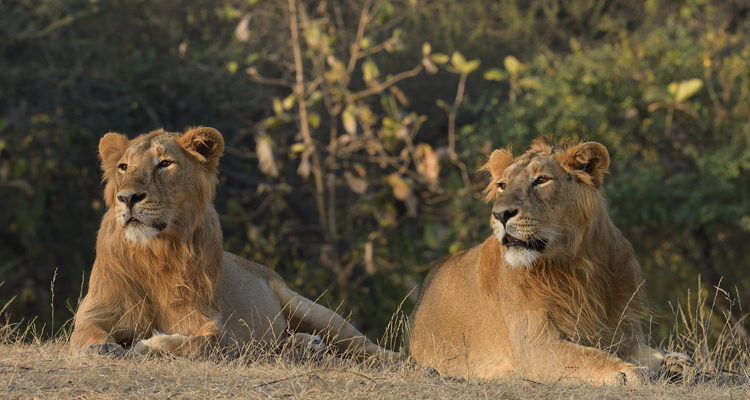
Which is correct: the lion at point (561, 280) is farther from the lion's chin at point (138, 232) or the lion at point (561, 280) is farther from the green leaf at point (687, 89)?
the green leaf at point (687, 89)

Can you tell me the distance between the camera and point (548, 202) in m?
4.79

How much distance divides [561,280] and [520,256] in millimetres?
423

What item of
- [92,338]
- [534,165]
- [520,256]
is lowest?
[92,338]

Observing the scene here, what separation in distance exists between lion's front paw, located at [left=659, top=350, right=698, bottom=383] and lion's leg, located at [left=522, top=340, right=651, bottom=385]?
0.78 feet

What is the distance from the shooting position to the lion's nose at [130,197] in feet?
15.4

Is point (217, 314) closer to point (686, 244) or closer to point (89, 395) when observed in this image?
point (89, 395)

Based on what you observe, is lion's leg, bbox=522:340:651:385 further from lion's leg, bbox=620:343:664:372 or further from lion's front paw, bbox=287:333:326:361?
lion's front paw, bbox=287:333:326:361

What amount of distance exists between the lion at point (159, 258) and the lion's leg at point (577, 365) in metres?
1.50

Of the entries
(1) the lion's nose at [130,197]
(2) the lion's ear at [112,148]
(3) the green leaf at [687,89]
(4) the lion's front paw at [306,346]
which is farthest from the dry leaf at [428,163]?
(1) the lion's nose at [130,197]

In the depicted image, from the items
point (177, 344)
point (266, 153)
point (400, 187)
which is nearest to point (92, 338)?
point (177, 344)

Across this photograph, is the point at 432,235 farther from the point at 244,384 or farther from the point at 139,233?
the point at 244,384

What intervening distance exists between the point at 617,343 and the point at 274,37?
30.8 ft

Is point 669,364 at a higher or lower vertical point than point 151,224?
lower

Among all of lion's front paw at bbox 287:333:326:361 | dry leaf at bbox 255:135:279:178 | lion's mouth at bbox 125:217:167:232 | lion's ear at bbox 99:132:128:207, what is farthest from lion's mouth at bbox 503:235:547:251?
dry leaf at bbox 255:135:279:178
